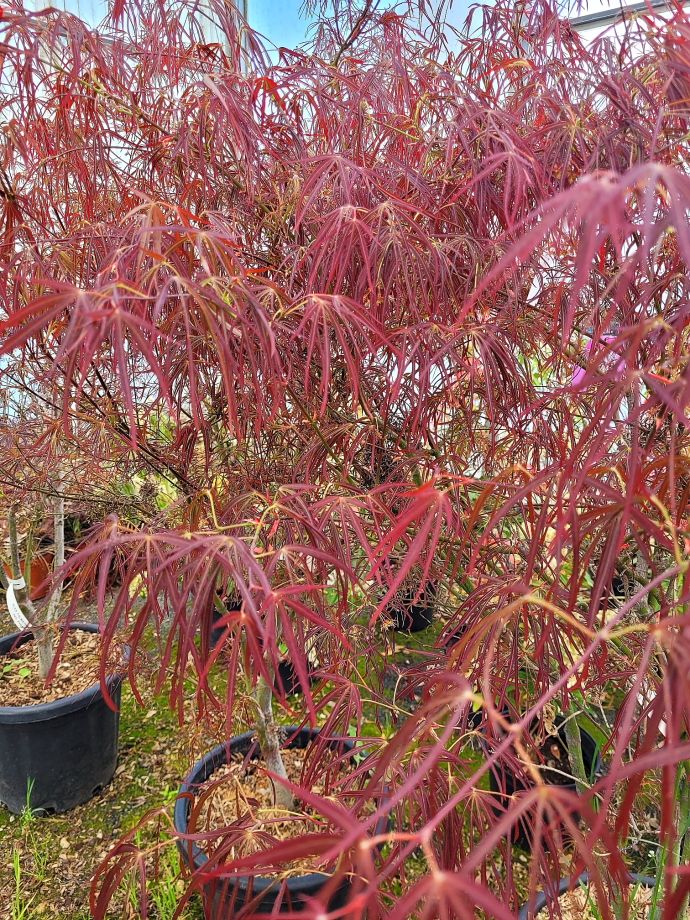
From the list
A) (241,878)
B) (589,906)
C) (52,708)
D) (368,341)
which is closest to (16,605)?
(52,708)

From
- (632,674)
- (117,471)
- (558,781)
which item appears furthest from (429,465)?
(558,781)

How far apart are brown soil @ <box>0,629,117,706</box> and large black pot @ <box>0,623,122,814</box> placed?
0.07m

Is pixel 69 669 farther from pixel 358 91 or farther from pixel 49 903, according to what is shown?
pixel 358 91

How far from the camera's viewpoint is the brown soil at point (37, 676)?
1.93 m

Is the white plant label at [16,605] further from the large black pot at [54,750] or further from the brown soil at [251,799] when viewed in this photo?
the brown soil at [251,799]

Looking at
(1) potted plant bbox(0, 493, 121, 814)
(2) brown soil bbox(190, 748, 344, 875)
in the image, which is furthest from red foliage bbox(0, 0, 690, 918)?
(1) potted plant bbox(0, 493, 121, 814)

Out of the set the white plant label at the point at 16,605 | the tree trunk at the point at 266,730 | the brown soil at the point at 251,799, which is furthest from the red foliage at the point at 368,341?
the white plant label at the point at 16,605

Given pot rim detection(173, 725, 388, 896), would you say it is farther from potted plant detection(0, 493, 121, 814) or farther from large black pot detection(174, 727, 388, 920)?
potted plant detection(0, 493, 121, 814)

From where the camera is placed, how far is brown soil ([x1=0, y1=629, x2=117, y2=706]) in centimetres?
193

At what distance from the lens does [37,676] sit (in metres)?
2.01

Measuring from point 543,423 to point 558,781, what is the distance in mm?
1173

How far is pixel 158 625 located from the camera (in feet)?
2.32

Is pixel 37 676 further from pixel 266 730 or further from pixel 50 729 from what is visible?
pixel 266 730

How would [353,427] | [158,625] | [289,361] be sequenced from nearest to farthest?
1. [158,625]
2. [289,361]
3. [353,427]
